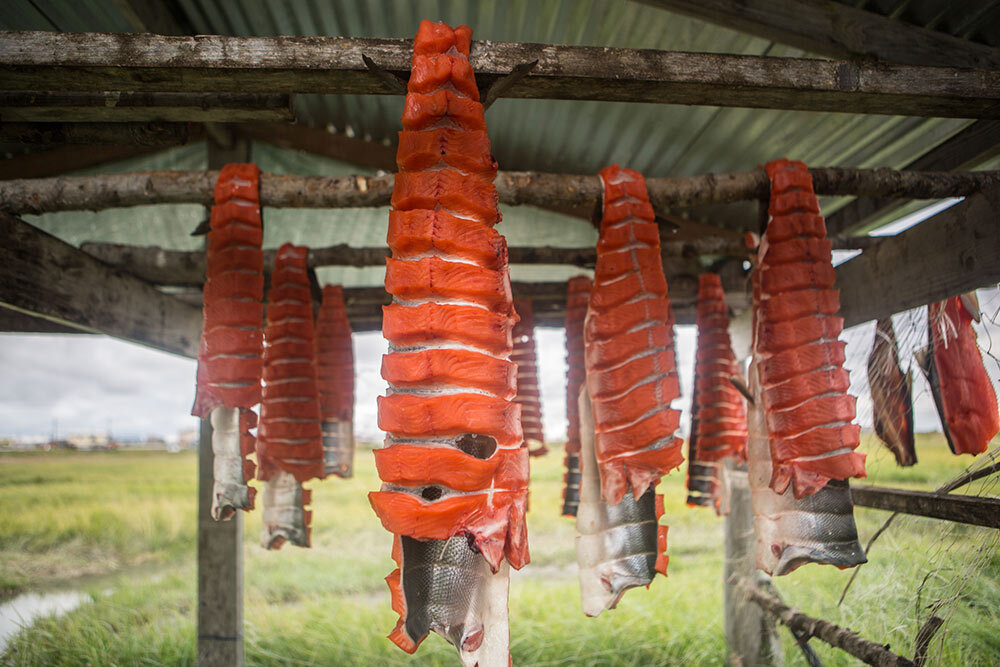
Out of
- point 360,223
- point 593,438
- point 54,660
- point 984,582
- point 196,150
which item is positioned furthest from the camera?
point 360,223

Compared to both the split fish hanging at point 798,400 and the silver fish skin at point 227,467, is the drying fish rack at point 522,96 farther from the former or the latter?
the silver fish skin at point 227,467

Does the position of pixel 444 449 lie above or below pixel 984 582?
above

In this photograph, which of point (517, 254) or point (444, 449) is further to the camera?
point (517, 254)

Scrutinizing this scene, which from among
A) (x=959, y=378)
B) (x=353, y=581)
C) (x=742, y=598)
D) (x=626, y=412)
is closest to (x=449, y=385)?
(x=626, y=412)

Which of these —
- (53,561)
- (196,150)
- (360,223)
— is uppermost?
(196,150)

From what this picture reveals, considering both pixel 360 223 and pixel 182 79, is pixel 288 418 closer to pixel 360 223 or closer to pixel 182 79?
pixel 182 79

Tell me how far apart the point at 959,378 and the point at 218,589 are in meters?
4.68

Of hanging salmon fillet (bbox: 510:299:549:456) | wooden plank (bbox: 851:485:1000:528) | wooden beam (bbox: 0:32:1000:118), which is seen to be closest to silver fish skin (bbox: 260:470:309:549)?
wooden beam (bbox: 0:32:1000:118)

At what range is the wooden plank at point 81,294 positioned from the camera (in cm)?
262

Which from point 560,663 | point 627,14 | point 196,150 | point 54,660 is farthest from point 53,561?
point 627,14

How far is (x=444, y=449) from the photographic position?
1.62m

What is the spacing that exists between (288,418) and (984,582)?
10.4 ft

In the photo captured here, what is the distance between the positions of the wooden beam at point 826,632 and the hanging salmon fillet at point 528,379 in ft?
5.83

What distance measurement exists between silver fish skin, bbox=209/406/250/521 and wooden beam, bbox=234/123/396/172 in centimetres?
309
